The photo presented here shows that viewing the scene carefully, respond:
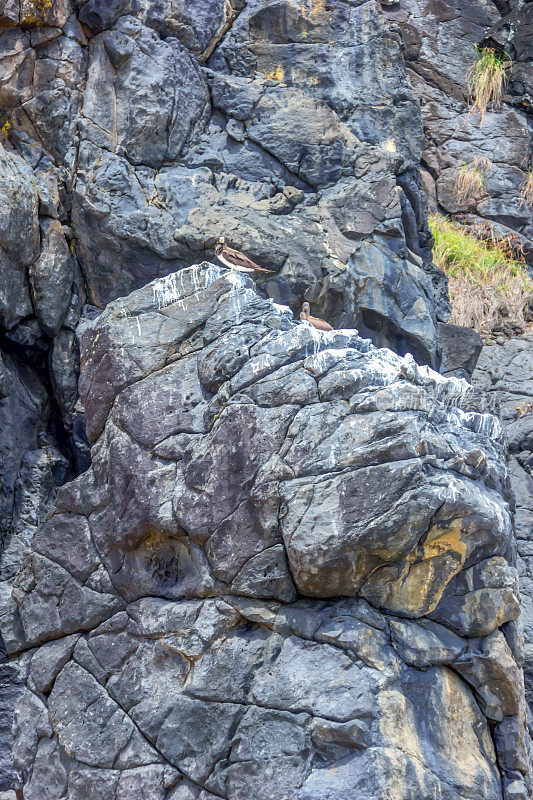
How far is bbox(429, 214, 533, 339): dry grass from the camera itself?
9.88 metres

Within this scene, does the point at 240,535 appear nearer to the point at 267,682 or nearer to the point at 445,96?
the point at 267,682

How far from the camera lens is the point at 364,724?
13.4 ft

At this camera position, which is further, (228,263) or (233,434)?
(228,263)

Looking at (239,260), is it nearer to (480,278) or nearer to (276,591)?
(276,591)

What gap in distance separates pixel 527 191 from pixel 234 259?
6.57 m

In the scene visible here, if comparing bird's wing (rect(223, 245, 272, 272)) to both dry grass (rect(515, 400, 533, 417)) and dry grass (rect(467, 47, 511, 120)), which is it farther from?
dry grass (rect(467, 47, 511, 120))

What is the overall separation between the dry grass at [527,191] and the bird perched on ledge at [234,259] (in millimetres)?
6390

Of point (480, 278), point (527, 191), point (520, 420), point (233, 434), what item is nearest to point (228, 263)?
point (233, 434)

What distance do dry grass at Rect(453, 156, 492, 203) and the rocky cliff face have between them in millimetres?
3660

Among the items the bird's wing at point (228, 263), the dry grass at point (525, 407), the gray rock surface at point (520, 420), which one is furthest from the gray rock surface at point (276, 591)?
the dry grass at point (525, 407)

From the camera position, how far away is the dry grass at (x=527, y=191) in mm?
11219

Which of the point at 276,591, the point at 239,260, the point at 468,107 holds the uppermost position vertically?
the point at 239,260

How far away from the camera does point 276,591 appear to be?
450 cm

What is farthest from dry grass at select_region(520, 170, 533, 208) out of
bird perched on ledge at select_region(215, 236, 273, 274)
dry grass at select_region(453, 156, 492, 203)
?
bird perched on ledge at select_region(215, 236, 273, 274)
